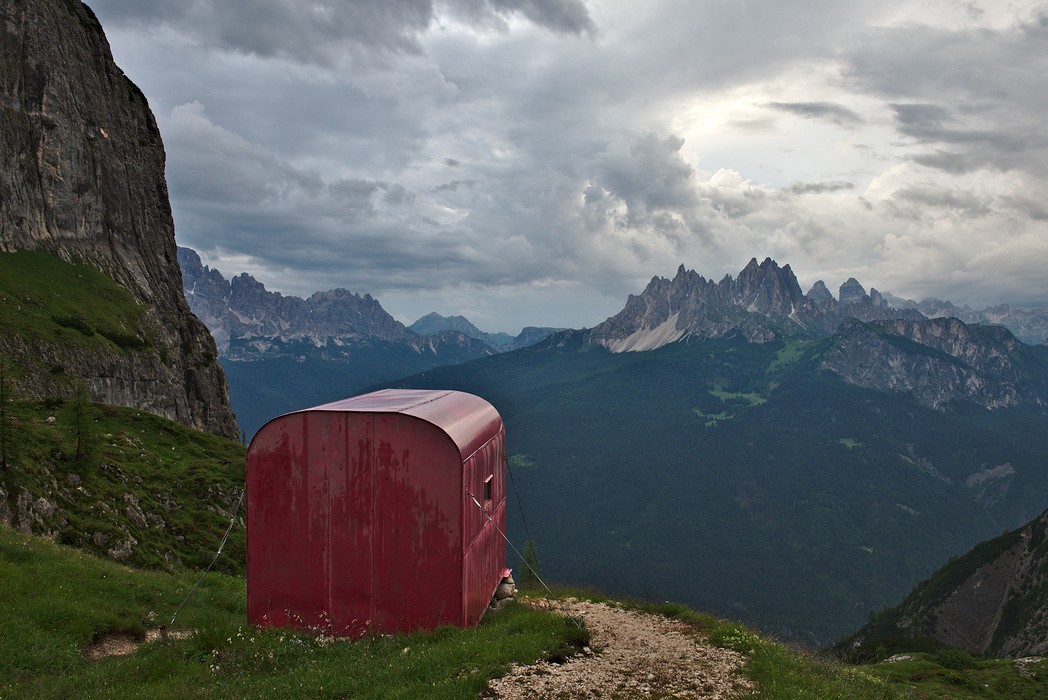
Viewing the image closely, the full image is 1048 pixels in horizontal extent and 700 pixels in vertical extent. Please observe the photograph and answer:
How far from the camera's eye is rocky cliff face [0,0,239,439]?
78688 millimetres

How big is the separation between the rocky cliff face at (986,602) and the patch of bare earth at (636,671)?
358 feet

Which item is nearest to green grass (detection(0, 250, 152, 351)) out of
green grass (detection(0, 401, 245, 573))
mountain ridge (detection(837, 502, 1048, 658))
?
green grass (detection(0, 401, 245, 573))

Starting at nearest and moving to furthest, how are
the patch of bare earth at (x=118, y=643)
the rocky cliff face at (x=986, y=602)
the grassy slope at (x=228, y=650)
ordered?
the grassy slope at (x=228, y=650), the patch of bare earth at (x=118, y=643), the rocky cliff face at (x=986, y=602)

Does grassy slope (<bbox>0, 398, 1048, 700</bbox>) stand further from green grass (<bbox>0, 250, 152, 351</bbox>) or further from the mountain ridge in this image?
the mountain ridge

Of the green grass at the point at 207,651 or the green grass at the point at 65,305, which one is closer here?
the green grass at the point at 207,651

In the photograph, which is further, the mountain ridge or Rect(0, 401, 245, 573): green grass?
the mountain ridge

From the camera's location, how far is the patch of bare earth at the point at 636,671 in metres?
11.6

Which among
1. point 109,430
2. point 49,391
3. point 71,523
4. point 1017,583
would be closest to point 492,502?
point 71,523

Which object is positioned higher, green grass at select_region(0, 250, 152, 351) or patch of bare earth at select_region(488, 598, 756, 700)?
green grass at select_region(0, 250, 152, 351)

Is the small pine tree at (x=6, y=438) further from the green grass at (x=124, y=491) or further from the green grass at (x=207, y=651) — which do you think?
the green grass at (x=207, y=651)

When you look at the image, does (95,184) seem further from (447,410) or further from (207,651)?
(207,651)

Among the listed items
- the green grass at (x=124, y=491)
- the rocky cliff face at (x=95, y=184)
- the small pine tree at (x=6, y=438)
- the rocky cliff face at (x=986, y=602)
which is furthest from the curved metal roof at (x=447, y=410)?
the rocky cliff face at (x=986, y=602)

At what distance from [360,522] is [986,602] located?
16192cm

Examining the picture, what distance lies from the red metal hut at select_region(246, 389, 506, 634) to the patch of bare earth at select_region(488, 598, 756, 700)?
373 centimetres
